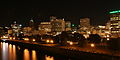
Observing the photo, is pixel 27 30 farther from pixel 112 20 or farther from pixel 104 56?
pixel 104 56

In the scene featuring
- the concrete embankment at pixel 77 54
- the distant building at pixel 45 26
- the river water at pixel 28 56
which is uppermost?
the distant building at pixel 45 26

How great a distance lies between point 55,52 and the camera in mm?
24172

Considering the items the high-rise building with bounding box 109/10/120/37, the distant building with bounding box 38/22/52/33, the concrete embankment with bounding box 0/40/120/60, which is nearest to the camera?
the concrete embankment with bounding box 0/40/120/60

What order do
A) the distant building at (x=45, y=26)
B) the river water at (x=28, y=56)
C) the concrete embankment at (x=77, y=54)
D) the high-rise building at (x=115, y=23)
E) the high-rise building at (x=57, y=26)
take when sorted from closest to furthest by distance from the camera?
the concrete embankment at (x=77, y=54), the river water at (x=28, y=56), the high-rise building at (x=115, y=23), the high-rise building at (x=57, y=26), the distant building at (x=45, y=26)

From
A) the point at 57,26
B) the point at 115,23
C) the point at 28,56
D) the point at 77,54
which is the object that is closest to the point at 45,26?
the point at 57,26

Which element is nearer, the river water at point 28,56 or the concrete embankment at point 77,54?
the concrete embankment at point 77,54

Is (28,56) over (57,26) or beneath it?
→ beneath

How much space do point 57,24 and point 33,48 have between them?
1833 inches

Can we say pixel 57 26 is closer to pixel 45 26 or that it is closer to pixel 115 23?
pixel 45 26

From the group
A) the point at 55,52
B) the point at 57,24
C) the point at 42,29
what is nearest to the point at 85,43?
the point at 55,52

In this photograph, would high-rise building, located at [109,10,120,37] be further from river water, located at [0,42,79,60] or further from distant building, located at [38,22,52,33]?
river water, located at [0,42,79,60]

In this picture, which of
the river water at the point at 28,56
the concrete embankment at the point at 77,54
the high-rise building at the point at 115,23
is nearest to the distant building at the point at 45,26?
the high-rise building at the point at 115,23

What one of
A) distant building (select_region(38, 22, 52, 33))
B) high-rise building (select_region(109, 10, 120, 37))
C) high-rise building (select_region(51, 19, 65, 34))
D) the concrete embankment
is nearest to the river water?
the concrete embankment

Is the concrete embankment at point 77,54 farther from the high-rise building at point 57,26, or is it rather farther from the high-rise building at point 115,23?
the high-rise building at point 57,26
